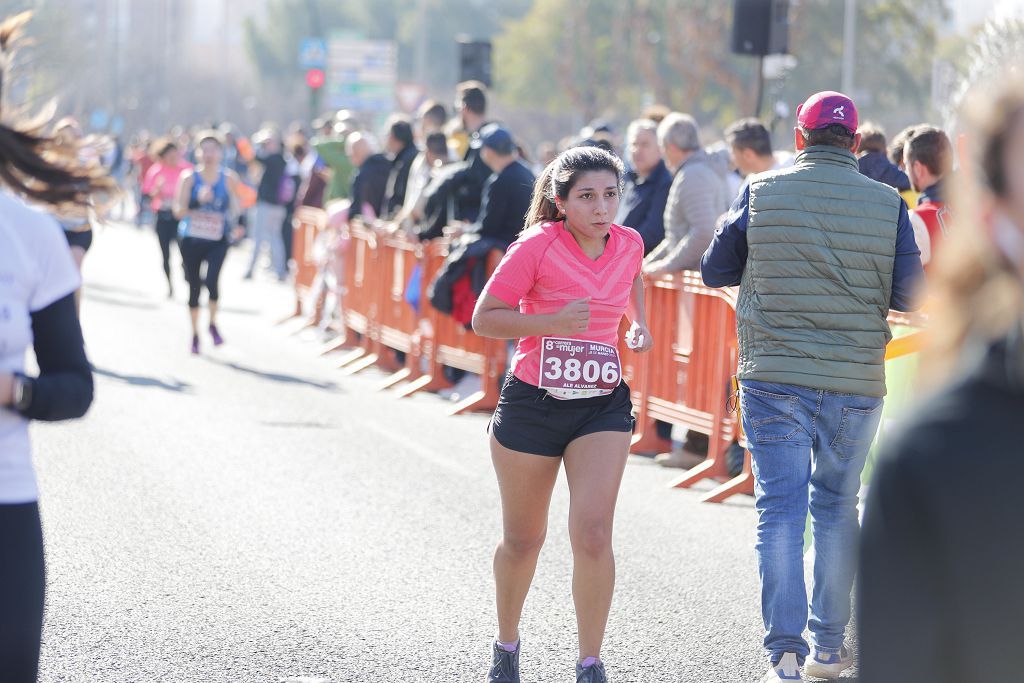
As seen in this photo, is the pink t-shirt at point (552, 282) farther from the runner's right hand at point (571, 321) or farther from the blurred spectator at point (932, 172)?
the blurred spectator at point (932, 172)

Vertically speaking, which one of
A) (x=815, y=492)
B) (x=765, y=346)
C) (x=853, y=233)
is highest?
(x=853, y=233)

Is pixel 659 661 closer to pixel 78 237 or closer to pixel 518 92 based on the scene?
pixel 78 237

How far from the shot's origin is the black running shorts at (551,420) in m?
5.04

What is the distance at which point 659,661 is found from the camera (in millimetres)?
5656

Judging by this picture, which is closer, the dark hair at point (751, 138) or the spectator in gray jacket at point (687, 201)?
the dark hair at point (751, 138)

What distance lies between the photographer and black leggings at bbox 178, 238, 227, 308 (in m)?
15.4

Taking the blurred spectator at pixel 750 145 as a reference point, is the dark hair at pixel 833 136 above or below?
above

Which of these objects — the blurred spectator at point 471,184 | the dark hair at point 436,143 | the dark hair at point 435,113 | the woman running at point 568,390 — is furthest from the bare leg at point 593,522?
the dark hair at point 435,113

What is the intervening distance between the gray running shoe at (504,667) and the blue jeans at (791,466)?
0.85 metres

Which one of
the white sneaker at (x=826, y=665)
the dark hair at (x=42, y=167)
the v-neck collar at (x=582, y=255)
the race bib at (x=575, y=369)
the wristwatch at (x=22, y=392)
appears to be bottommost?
the white sneaker at (x=826, y=665)

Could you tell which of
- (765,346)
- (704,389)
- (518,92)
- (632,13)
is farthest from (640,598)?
(518,92)

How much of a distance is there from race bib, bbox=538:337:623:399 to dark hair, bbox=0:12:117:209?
1.91 metres

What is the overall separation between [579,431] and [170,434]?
613cm

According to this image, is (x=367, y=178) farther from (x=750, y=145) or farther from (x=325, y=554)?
(x=325, y=554)
